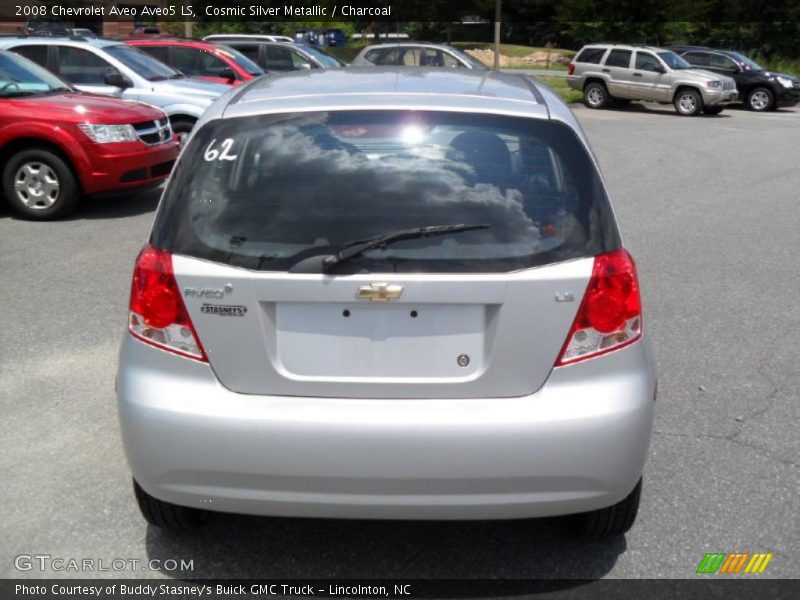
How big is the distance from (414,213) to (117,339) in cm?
338

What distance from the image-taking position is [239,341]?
308 cm

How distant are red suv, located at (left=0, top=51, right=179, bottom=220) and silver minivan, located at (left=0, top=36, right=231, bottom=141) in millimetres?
2853

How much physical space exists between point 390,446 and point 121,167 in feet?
25.5

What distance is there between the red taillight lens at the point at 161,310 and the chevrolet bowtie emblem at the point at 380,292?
57cm

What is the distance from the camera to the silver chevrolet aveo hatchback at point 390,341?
3012 mm

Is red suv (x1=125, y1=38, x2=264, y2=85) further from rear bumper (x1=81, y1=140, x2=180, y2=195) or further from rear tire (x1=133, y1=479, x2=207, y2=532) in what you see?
rear tire (x1=133, y1=479, x2=207, y2=532)

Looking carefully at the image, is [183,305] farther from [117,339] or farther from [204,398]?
[117,339]

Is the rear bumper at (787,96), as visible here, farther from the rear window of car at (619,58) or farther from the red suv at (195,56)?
the red suv at (195,56)

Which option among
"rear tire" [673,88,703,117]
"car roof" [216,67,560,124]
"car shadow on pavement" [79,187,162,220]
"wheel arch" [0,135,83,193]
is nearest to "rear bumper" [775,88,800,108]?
"rear tire" [673,88,703,117]

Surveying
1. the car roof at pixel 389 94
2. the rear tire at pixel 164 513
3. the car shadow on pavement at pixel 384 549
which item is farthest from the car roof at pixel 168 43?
the rear tire at pixel 164 513

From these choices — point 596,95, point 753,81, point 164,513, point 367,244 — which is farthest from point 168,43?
point 753,81

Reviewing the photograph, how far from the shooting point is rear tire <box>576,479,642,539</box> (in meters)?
3.47

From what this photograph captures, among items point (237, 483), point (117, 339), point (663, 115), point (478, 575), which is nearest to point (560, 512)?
point (478, 575)

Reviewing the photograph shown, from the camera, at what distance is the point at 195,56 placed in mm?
16531
